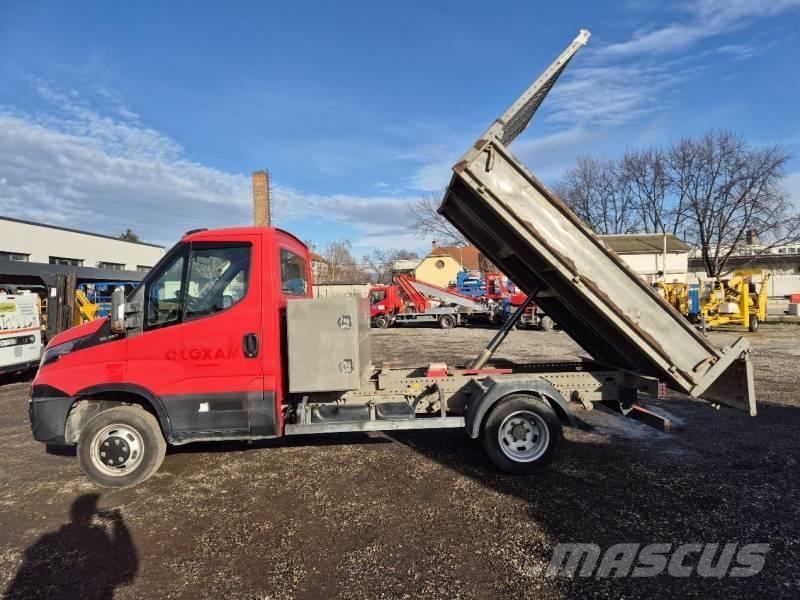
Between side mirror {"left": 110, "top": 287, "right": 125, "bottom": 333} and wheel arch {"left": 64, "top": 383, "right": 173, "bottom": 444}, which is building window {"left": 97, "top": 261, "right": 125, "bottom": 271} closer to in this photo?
wheel arch {"left": 64, "top": 383, "right": 173, "bottom": 444}

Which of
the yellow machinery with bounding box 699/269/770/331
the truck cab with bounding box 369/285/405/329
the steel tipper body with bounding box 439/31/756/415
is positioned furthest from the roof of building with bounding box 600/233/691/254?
the steel tipper body with bounding box 439/31/756/415

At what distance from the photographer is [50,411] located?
4598mm

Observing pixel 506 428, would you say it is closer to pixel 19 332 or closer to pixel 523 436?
pixel 523 436

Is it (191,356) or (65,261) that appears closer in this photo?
(191,356)

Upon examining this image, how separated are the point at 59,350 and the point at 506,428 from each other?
463 centimetres

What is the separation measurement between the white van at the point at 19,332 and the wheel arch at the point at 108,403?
7.06 m

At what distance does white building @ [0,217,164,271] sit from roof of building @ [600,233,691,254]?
43325 millimetres

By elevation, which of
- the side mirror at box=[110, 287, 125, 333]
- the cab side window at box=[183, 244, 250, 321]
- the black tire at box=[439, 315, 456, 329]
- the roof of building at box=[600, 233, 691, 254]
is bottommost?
the black tire at box=[439, 315, 456, 329]

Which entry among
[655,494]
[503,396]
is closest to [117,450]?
[503,396]

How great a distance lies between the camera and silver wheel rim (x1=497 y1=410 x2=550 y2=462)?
4.76 metres

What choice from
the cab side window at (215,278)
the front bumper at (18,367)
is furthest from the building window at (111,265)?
the cab side window at (215,278)

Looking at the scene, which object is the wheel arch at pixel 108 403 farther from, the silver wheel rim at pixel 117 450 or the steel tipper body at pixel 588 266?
the steel tipper body at pixel 588 266

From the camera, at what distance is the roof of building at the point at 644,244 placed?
145 feet

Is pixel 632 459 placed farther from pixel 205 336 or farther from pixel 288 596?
pixel 205 336
